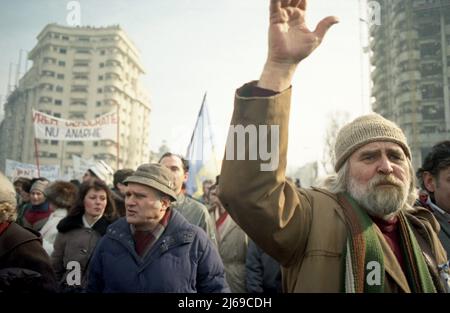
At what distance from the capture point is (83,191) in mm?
3264

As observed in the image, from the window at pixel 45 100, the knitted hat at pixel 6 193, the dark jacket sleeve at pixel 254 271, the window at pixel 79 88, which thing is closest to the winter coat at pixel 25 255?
the knitted hat at pixel 6 193

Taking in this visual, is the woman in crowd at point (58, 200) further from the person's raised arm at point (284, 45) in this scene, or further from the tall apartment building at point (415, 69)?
the tall apartment building at point (415, 69)

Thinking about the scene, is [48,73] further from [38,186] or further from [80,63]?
[38,186]

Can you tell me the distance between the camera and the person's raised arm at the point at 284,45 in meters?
1.20

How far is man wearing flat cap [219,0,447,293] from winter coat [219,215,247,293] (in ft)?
6.78

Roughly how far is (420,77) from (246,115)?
32038 mm

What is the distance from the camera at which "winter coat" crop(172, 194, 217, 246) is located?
3.30 metres

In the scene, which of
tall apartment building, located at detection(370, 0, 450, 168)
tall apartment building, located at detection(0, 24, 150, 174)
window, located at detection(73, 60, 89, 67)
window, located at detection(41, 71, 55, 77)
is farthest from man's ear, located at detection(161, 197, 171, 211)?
window, located at detection(73, 60, 89, 67)

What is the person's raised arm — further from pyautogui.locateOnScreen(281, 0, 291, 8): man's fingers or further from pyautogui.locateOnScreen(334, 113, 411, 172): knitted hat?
pyautogui.locateOnScreen(334, 113, 411, 172): knitted hat

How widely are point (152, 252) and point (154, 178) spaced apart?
51 cm

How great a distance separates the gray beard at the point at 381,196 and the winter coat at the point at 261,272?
179 cm

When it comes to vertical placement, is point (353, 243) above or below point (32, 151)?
Result: below
